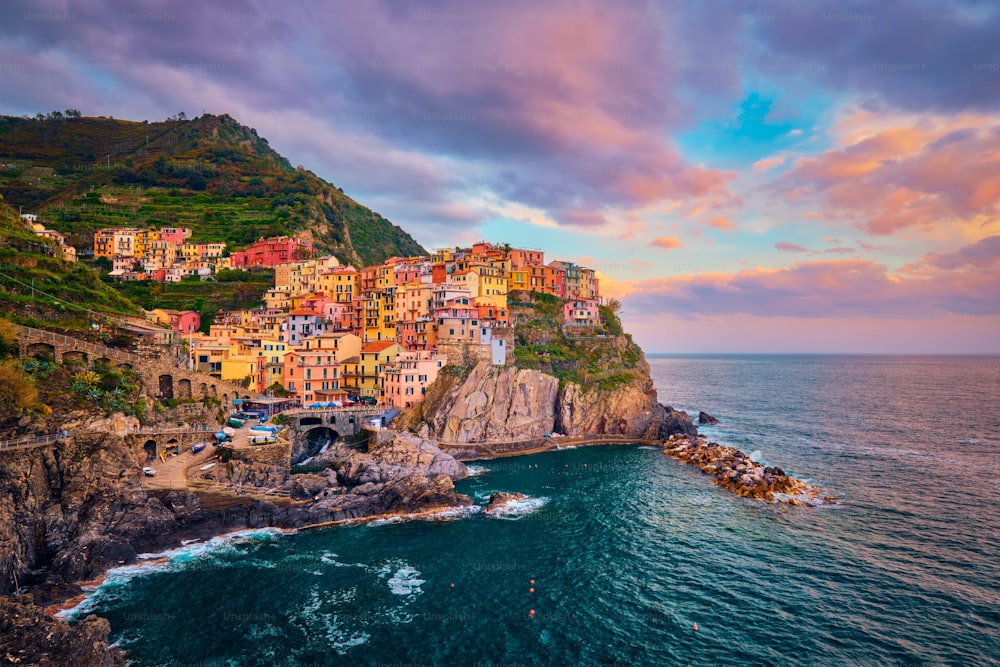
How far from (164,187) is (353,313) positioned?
326ft

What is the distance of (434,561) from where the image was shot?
132ft

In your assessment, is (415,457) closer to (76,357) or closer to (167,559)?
(167,559)

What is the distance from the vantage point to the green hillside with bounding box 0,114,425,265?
13362 centimetres

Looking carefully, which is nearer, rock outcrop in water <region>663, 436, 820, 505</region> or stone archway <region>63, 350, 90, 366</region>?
stone archway <region>63, 350, 90, 366</region>

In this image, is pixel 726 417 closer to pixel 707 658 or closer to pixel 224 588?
pixel 707 658

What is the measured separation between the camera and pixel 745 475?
5956 cm

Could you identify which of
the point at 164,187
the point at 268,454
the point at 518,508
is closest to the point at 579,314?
the point at 518,508

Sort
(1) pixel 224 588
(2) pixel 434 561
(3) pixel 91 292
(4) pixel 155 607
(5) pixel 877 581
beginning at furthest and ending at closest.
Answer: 1. (3) pixel 91 292
2. (2) pixel 434 561
3. (5) pixel 877 581
4. (1) pixel 224 588
5. (4) pixel 155 607

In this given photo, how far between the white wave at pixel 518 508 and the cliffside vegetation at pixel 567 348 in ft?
109

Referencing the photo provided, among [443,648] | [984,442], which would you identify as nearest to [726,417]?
[984,442]

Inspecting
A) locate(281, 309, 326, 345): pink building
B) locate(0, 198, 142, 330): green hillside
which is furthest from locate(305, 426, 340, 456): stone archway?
locate(0, 198, 142, 330): green hillside

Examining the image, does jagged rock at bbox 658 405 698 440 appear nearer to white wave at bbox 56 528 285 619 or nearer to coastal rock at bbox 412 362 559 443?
coastal rock at bbox 412 362 559 443

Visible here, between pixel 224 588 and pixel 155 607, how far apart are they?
3.99 meters

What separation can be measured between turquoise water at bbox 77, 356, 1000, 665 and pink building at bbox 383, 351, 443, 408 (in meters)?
20.9
